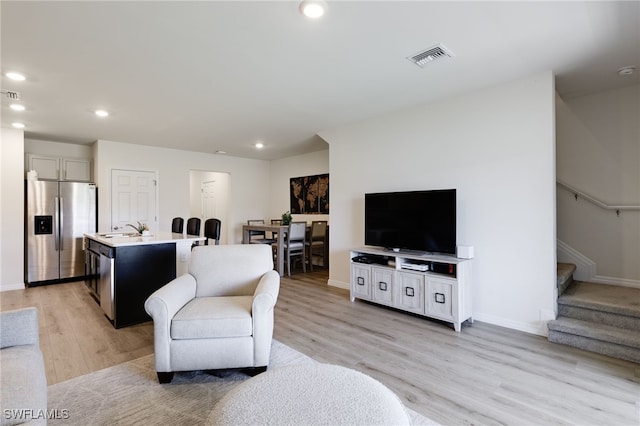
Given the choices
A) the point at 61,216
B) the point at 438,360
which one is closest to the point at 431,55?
the point at 438,360

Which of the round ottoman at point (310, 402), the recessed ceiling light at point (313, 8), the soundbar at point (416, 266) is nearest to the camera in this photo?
the round ottoman at point (310, 402)

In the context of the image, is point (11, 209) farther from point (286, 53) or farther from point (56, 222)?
point (286, 53)

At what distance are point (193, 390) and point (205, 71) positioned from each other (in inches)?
105

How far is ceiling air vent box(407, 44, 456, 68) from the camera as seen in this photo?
8.11 feet

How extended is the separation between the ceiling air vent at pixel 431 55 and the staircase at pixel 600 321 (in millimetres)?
2492

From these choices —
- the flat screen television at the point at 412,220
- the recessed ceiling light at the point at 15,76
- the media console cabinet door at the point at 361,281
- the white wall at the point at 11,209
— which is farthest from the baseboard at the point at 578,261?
the white wall at the point at 11,209

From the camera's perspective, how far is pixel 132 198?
578cm

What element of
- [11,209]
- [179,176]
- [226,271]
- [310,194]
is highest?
[179,176]

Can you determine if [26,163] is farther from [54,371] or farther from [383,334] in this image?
[383,334]

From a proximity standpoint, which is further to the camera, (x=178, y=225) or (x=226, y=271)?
(x=178, y=225)

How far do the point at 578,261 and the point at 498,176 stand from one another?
5.44ft

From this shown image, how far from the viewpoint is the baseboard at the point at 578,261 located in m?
3.58

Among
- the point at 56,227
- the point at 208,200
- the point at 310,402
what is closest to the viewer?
the point at 310,402

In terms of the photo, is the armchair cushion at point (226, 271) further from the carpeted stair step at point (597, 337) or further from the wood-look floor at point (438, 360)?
the carpeted stair step at point (597, 337)
